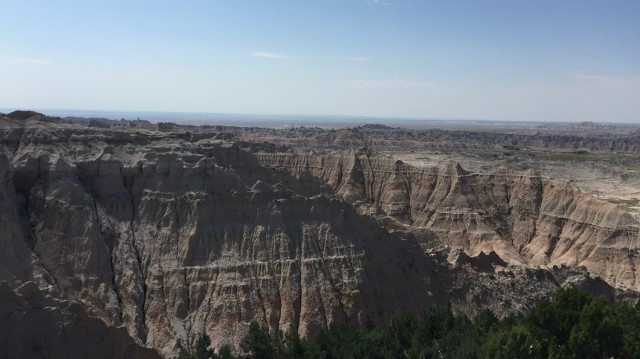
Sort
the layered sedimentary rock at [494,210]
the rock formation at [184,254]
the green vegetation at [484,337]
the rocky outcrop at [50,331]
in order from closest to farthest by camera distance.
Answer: the rocky outcrop at [50,331], the green vegetation at [484,337], the rock formation at [184,254], the layered sedimentary rock at [494,210]

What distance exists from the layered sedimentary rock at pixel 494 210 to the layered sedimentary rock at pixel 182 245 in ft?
78.5

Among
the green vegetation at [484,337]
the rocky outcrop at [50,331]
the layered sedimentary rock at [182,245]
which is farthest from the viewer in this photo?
the layered sedimentary rock at [182,245]

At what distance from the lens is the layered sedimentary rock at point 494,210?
259ft

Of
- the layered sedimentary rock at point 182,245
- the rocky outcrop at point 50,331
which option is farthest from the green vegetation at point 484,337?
the rocky outcrop at point 50,331

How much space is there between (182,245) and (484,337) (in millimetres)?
22589

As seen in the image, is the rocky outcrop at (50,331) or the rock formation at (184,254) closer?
the rocky outcrop at (50,331)

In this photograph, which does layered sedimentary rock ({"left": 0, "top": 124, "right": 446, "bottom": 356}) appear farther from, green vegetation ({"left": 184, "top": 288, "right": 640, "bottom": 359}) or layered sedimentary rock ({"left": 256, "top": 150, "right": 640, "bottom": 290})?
layered sedimentary rock ({"left": 256, "top": 150, "right": 640, "bottom": 290})

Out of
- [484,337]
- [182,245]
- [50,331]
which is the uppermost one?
[182,245]

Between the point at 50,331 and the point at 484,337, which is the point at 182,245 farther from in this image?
the point at 484,337

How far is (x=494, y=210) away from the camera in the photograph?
9431cm

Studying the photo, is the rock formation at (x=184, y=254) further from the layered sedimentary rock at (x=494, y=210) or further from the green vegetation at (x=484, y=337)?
the layered sedimentary rock at (x=494, y=210)

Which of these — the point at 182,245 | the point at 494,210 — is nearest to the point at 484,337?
the point at 182,245

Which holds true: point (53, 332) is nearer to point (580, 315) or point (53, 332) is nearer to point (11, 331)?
point (11, 331)

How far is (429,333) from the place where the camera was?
41.6 meters
